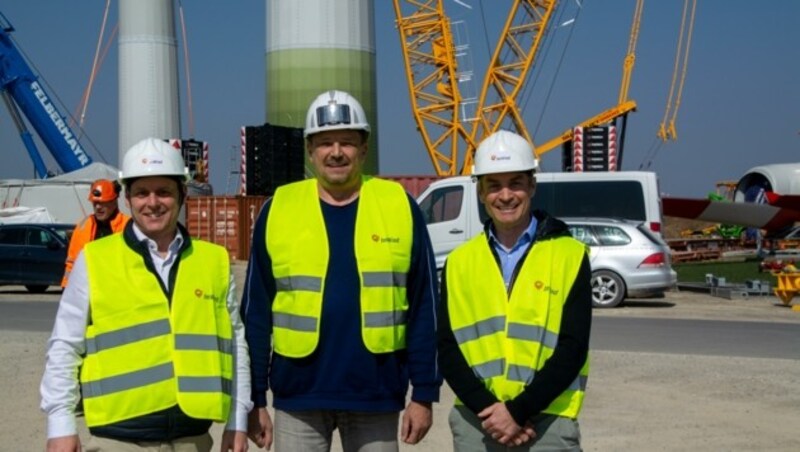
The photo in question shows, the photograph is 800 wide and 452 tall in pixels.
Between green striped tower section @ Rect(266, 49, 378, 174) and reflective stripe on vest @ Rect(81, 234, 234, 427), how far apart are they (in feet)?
76.5

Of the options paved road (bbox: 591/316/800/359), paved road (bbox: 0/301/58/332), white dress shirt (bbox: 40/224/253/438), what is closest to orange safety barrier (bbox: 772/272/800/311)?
paved road (bbox: 591/316/800/359)

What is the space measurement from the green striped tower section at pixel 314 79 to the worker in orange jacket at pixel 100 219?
19.0 metres

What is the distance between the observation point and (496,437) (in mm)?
4172

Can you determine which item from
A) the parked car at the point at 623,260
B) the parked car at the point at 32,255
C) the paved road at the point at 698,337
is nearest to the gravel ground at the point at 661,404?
the paved road at the point at 698,337

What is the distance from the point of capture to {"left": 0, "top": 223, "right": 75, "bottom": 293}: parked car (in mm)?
22672

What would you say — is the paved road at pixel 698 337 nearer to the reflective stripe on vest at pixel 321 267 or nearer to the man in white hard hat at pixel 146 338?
the reflective stripe on vest at pixel 321 267

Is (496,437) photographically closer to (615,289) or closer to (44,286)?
(615,289)

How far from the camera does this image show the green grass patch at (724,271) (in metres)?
A: 27.0

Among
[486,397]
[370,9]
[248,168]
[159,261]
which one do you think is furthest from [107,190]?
[370,9]

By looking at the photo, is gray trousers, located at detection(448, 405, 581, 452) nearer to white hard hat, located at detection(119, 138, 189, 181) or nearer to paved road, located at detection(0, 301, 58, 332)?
white hard hat, located at detection(119, 138, 189, 181)

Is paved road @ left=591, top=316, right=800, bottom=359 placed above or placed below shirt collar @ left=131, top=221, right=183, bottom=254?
below

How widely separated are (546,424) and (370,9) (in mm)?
24711

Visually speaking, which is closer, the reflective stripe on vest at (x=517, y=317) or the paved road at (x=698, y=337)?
the reflective stripe on vest at (x=517, y=317)

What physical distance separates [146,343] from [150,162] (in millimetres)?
684
